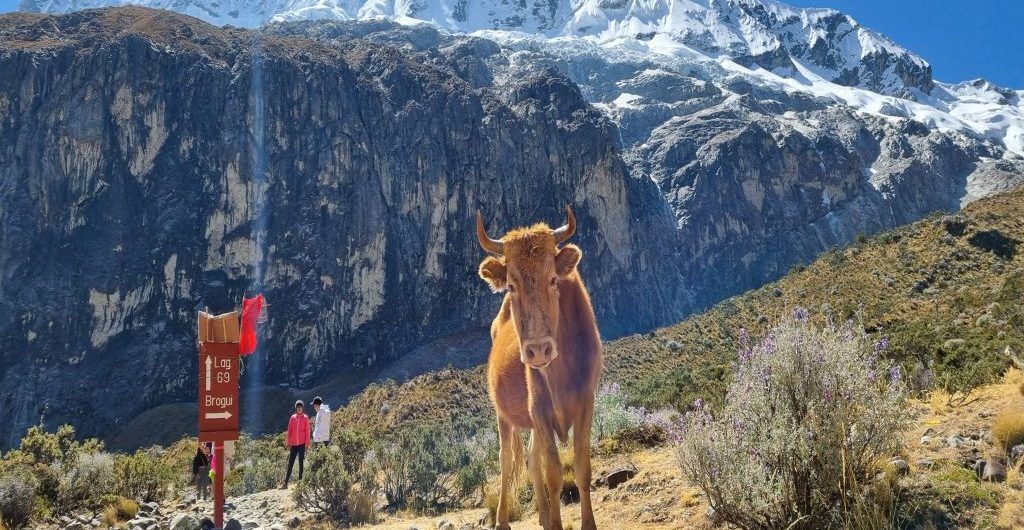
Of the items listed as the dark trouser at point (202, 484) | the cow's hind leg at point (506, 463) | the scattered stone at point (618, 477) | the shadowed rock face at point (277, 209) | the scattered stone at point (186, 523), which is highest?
the shadowed rock face at point (277, 209)

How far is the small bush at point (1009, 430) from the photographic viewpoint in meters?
4.45

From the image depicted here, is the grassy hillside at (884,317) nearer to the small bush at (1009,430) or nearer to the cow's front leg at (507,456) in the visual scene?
the small bush at (1009,430)

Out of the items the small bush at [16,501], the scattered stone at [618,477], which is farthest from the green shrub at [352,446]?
the scattered stone at [618,477]

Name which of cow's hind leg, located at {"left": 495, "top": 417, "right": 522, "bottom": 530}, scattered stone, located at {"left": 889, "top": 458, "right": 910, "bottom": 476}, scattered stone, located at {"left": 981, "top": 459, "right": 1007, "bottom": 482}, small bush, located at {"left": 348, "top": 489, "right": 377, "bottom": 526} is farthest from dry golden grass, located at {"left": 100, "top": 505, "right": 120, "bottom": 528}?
scattered stone, located at {"left": 981, "top": 459, "right": 1007, "bottom": 482}

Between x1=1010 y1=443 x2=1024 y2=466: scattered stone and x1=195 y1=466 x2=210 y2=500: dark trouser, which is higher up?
x1=1010 y1=443 x2=1024 y2=466: scattered stone

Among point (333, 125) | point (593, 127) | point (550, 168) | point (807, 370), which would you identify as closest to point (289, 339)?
point (333, 125)

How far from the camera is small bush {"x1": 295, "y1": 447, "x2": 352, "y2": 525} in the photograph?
31.6ft

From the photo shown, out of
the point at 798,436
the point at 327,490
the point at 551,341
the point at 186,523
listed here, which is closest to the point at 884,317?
the point at 327,490

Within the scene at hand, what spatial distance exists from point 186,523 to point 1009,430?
9.14 metres

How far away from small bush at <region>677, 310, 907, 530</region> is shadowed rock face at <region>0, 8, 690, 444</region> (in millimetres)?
76864

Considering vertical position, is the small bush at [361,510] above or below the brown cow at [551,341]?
below

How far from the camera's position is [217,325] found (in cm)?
754

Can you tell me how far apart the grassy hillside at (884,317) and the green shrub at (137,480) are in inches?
441

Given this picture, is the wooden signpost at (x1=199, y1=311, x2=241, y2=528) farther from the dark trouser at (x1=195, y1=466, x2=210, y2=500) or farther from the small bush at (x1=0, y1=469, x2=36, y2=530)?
the dark trouser at (x1=195, y1=466, x2=210, y2=500)
